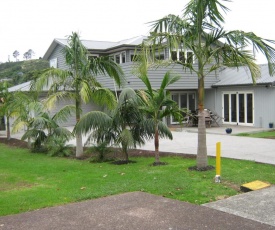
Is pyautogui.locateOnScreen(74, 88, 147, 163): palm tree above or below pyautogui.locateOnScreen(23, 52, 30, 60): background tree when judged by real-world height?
below

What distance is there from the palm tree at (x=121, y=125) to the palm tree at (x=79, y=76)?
111 cm

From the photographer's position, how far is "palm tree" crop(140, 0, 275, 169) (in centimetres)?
899

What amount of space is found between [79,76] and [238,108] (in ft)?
44.2

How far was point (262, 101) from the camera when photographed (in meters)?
21.7

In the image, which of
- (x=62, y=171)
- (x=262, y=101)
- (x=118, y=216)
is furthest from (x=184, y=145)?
(x=118, y=216)

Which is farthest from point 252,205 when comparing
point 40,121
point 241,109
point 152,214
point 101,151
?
point 241,109

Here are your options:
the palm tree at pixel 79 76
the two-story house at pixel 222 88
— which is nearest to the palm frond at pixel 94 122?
the palm tree at pixel 79 76

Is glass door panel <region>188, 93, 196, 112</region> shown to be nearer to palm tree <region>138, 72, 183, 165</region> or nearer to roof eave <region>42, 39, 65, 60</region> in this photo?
roof eave <region>42, 39, 65, 60</region>

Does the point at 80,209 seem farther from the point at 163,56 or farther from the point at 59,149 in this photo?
the point at 163,56

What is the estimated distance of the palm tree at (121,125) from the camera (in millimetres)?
11078

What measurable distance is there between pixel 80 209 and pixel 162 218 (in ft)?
4.81

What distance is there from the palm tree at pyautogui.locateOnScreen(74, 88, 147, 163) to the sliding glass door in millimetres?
13115

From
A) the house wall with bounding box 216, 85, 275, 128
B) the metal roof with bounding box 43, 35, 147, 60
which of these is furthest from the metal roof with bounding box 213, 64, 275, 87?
the metal roof with bounding box 43, 35, 147, 60

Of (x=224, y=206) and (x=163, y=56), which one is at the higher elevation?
(x=163, y=56)
